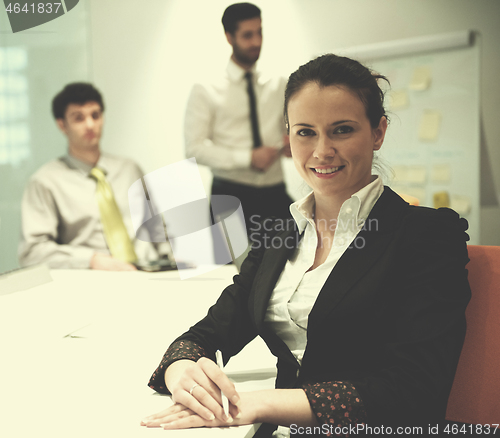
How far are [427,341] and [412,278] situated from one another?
0.37ft

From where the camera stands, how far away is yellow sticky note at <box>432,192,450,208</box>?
2.62m

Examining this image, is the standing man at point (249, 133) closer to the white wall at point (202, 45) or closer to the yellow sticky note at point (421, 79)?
the white wall at point (202, 45)

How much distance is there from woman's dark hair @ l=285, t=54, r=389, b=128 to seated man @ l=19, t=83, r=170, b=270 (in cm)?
165

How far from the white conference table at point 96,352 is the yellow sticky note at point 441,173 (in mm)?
1399

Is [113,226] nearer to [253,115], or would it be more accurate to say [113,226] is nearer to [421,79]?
[253,115]

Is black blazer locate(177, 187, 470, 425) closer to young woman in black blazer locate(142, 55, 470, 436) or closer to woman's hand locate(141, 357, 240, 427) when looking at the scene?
young woman in black blazer locate(142, 55, 470, 436)

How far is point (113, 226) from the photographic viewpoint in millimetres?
2766

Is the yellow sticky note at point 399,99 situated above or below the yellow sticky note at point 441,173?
above

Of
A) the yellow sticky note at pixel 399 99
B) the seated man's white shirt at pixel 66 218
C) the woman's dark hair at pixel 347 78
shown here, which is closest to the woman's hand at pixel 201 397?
the woman's dark hair at pixel 347 78

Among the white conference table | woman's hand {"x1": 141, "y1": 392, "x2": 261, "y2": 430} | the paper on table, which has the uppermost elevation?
the paper on table

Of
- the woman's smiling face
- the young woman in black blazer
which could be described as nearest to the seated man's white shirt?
the young woman in black blazer

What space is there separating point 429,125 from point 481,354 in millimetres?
1961

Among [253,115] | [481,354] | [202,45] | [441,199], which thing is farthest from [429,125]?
[481,354]

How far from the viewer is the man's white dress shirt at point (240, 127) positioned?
2.90 metres
